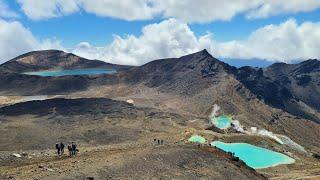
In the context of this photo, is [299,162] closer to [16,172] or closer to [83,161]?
[83,161]

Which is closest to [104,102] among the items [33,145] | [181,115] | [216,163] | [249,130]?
[181,115]

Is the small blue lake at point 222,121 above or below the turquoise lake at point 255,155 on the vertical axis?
above

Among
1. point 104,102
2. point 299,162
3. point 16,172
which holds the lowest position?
point 299,162

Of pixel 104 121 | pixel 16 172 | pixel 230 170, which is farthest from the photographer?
pixel 104 121

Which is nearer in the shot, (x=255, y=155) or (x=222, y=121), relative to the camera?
(x=255, y=155)

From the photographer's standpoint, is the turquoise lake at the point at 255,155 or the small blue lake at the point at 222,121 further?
the small blue lake at the point at 222,121
